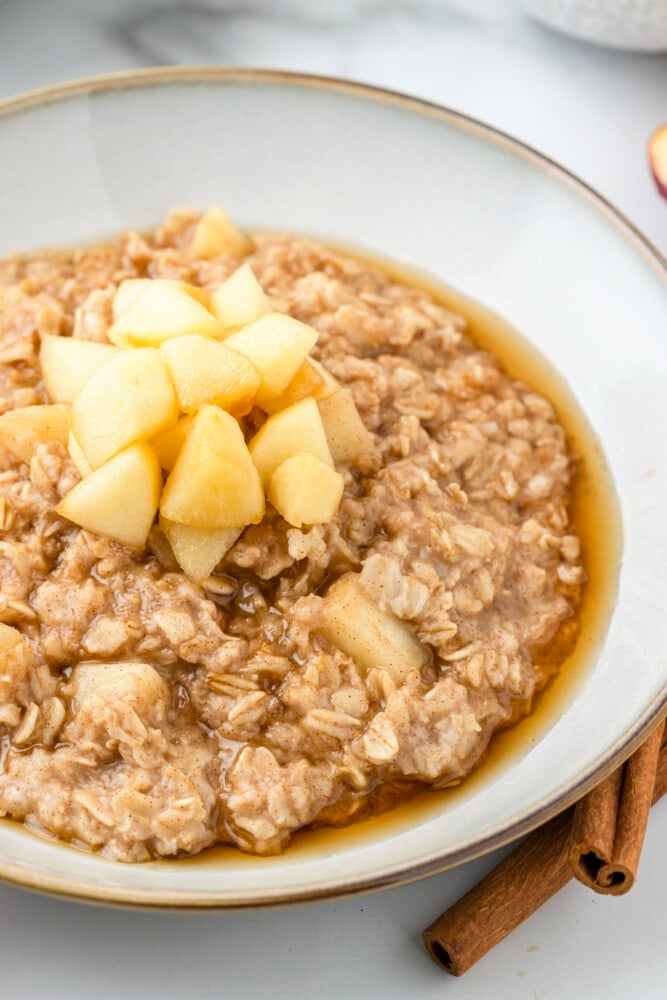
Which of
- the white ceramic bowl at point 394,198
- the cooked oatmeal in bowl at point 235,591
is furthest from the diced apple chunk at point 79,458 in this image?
the white ceramic bowl at point 394,198

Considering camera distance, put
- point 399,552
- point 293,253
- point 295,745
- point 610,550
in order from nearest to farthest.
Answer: point 295,745 < point 399,552 < point 610,550 < point 293,253

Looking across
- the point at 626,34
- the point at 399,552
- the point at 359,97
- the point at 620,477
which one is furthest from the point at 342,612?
the point at 626,34

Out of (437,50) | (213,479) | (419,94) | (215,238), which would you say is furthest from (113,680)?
(437,50)

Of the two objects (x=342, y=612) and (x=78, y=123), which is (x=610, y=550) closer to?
(x=342, y=612)

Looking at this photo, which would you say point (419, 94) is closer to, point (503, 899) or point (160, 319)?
point (160, 319)

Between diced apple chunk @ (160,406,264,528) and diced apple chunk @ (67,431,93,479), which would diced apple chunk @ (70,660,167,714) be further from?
diced apple chunk @ (67,431,93,479)
